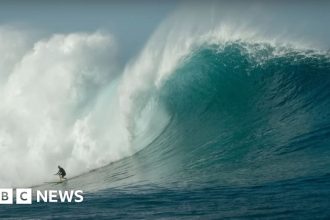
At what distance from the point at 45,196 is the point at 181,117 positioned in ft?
19.1

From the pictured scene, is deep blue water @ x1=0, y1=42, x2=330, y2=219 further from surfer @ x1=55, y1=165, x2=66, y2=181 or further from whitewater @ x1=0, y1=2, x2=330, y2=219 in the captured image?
surfer @ x1=55, y1=165, x2=66, y2=181

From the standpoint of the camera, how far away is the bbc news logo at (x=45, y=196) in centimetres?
1135

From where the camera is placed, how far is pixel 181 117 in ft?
54.2

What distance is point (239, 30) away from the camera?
19766 mm

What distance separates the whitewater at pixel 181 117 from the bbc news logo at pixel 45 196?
0.41 metres

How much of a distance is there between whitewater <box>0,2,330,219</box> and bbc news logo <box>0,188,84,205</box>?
41cm

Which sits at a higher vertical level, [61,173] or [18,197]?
[61,173]

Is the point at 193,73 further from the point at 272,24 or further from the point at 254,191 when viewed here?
the point at 254,191

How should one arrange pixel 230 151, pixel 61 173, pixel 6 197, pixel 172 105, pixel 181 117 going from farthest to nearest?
pixel 172 105 < pixel 181 117 < pixel 61 173 < pixel 230 151 < pixel 6 197

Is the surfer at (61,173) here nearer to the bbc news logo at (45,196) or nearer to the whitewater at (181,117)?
the whitewater at (181,117)

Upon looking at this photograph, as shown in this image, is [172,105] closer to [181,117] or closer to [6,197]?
[181,117]

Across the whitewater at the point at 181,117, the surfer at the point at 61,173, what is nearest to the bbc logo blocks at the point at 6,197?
the whitewater at the point at 181,117

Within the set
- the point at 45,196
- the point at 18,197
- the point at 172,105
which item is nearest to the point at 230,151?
the point at 172,105

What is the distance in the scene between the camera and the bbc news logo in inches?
447
